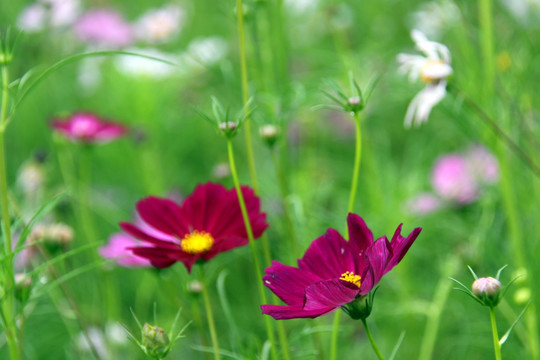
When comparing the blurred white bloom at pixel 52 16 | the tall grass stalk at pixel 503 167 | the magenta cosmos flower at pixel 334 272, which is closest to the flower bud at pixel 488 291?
the magenta cosmos flower at pixel 334 272

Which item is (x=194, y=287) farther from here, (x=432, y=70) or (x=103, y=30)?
(x=103, y=30)

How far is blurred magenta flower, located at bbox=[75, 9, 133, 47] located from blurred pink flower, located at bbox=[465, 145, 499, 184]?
3.86 ft

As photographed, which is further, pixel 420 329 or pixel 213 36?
pixel 213 36

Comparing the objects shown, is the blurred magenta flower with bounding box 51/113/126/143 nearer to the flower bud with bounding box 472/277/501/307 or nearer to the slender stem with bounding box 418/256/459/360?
the slender stem with bounding box 418/256/459/360

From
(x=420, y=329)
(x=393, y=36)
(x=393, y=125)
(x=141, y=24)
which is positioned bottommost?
(x=420, y=329)

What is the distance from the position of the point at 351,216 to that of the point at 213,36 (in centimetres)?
210

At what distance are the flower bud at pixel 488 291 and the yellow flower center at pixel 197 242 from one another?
0.25 metres

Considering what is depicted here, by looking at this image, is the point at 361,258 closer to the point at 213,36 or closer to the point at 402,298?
the point at 402,298

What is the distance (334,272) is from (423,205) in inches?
30.2

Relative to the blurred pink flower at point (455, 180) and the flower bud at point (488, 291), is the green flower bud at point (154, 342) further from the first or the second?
the blurred pink flower at point (455, 180)

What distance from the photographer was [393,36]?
213 centimetres

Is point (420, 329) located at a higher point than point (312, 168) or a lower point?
lower

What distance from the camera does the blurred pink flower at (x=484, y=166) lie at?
1.27 m

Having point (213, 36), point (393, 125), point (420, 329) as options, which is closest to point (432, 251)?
point (420, 329)
